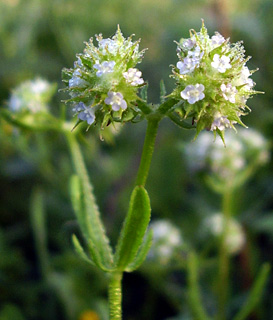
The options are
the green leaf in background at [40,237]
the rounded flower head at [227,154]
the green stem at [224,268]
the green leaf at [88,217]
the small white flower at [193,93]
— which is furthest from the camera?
the green leaf in background at [40,237]

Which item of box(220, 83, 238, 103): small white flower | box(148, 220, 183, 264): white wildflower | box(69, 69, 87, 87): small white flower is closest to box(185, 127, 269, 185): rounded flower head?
box(148, 220, 183, 264): white wildflower

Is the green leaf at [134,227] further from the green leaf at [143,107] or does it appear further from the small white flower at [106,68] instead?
the small white flower at [106,68]

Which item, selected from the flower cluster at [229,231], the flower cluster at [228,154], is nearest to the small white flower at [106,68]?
the flower cluster at [228,154]

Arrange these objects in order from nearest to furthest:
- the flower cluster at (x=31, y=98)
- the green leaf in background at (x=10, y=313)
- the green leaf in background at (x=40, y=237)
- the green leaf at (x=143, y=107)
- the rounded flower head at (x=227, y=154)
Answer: the green leaf at (x=143, y=107) → the flower cluster at (x=31, y=98) → the green leaf in background at (x=10, y=313) → the rounded flower head at (x=227, y=154) → the green leaf in background at (x=40, y=237)

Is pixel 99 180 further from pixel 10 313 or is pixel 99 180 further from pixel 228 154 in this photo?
pixel 10 313

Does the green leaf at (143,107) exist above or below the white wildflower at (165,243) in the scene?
below

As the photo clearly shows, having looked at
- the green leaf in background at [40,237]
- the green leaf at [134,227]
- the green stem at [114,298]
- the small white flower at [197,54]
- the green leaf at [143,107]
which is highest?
the green leaf in background at [40,237]

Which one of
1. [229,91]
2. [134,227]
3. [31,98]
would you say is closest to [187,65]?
[229,91]

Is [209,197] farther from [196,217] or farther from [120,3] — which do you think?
[120,3]
